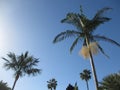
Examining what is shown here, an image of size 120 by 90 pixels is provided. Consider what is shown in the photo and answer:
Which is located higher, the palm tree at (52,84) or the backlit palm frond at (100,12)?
the palm tree at (52,84)

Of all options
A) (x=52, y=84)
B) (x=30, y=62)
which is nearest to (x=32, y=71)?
(x=30, y=62)

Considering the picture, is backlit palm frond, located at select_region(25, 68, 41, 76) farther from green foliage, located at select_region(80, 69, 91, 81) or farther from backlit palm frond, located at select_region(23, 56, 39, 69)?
green foliage, located at select_region(80, 69, 91, 81)

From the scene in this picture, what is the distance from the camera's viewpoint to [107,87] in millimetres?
21688

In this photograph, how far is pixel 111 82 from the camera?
71.5 feet

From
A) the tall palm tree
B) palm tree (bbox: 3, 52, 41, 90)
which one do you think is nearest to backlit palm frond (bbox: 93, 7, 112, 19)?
the tall palm tree

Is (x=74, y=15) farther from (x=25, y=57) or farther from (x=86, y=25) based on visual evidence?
(x=25, y=57)

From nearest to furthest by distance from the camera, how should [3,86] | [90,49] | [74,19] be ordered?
[90,49]
[74,19]
[3,86]

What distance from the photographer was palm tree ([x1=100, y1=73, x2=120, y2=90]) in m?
21.2

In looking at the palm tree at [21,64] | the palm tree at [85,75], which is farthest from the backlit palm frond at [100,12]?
the palm tree at [85,75]

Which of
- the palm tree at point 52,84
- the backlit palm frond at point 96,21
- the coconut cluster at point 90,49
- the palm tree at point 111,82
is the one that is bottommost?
the palm tree at point 111,82

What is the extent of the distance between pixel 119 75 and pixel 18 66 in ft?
63.1

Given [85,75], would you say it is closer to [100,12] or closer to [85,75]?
[85,75]

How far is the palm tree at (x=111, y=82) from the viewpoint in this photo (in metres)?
21.2

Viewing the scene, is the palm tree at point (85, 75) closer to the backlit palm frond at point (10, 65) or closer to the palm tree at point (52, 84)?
the palm tree at point (52, 84)
